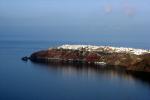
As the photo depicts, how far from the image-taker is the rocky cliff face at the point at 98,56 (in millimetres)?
36487

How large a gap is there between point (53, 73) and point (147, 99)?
35.7 ft

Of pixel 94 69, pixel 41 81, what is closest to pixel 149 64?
pixel 94 69

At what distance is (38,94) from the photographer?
76.0 ft

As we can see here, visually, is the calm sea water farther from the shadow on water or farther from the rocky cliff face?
the rocky cliff face

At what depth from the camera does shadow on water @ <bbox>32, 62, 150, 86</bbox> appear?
100ft

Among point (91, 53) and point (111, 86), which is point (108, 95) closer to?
point (111, 86)

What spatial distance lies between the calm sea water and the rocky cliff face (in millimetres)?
2944

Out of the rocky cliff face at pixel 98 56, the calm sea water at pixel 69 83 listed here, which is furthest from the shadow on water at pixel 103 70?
the rocky cliff face at pixel 98 56

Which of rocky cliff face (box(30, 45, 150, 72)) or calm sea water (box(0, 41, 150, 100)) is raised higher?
rocky cliff face (box(30, 45, 150, 72))

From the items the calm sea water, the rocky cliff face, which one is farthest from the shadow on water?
the rocky cliff face

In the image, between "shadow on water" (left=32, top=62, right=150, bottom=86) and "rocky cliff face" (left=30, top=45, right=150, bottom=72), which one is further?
Answer: "rocky cliff face" (left=30, top=45, right=150, bottom=72)

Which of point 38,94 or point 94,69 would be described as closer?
point 38,94

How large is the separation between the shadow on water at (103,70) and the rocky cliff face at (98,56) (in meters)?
1.63

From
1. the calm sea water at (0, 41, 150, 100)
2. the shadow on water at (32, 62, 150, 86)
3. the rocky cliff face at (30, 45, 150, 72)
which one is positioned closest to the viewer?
the calm sea water at (0, 41, 150, 100)
